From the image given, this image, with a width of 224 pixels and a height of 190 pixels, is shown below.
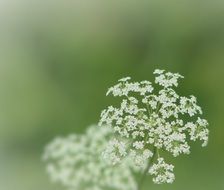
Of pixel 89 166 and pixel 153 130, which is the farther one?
pixel 89 166

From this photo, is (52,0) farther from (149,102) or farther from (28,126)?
(149,102)

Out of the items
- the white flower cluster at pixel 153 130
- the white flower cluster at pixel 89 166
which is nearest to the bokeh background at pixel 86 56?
the white flower cluster at pixel 89 166

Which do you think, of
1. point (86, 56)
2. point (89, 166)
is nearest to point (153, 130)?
point (89, 166)

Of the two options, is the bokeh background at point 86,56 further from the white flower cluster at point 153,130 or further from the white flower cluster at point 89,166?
the white flower cluster at point 153,130

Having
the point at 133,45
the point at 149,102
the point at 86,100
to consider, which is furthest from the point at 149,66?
the point at 149,102

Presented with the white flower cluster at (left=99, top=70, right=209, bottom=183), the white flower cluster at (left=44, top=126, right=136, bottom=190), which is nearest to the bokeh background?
the white flower cluster at (left=44, top=126, right=136, bottom=190)

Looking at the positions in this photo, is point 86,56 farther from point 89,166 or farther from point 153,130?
point 153,130
